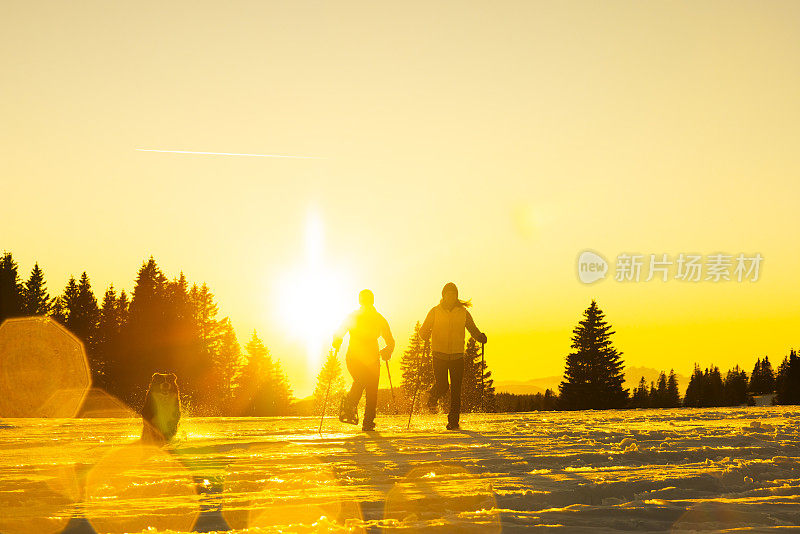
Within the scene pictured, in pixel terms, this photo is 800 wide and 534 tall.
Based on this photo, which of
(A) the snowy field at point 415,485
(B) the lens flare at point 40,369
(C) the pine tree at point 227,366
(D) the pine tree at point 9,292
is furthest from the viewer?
(C) the pine tree at point 227,366

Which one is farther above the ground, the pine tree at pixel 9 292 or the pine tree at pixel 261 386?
the pine tree at pixel 9 292

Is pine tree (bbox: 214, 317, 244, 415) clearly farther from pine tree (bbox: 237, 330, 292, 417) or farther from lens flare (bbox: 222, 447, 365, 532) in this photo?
lens flare (bbox: 222, 447, 365, 532)

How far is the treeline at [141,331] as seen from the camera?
73.7 meters

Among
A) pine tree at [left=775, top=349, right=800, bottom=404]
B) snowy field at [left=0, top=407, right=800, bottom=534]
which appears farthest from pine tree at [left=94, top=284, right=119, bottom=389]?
snowy field at [left=0, top=407, right=800, bottom=534]

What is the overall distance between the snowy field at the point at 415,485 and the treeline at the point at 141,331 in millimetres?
62722

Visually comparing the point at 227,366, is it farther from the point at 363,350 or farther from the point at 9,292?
the point at 363,350

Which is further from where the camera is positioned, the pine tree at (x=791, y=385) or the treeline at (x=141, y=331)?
the treeline at (x=141, y=331)

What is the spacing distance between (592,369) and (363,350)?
60.0m

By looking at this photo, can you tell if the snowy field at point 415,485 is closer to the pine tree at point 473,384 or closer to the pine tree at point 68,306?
the pine tree at point 473,384

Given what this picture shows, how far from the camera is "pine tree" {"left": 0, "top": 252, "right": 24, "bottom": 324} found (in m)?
72.8

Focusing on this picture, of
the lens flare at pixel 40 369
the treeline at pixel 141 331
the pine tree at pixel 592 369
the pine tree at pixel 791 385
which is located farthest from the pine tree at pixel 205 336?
the pine tree at pixel 791 385

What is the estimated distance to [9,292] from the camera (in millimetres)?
73625

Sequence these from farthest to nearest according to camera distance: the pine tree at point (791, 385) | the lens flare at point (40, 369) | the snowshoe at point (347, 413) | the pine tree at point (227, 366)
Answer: the pine tree at point (227, 366) → the lens flare at point (40, 369) → the pine tree at point (791, 385) → the snowshoe at point (347, 413)

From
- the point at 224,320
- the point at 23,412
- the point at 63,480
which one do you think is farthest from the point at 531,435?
the point at 224,320
